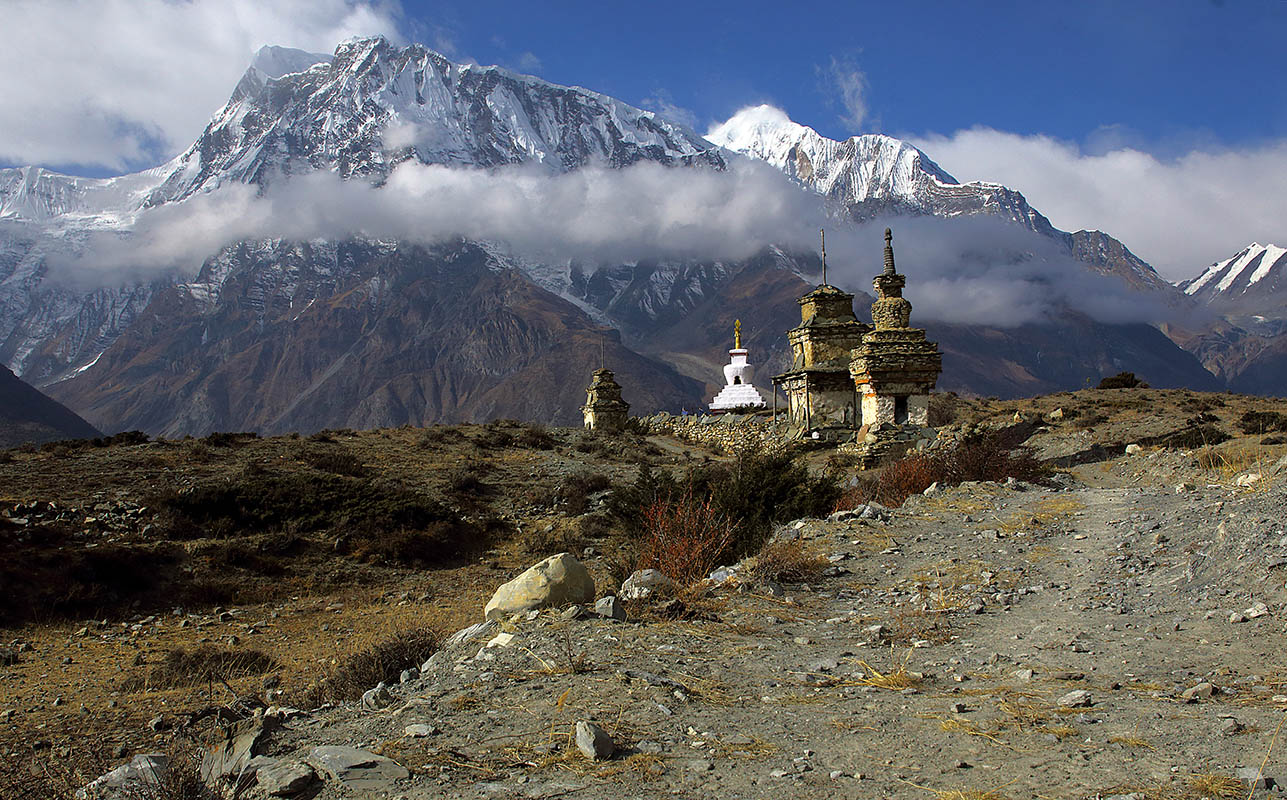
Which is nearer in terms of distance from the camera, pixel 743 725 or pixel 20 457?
pixel 743 725

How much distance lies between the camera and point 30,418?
115m

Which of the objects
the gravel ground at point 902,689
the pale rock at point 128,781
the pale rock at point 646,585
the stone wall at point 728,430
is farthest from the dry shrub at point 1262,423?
the pale rock at point 128,781

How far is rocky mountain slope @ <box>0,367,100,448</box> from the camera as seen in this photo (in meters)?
104

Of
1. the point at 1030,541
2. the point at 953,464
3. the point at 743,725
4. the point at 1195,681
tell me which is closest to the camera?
the point at 743,725

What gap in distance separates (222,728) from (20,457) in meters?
22.5

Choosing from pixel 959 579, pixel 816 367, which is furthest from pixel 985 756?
pixel 816 367

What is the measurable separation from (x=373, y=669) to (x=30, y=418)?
137284 mm

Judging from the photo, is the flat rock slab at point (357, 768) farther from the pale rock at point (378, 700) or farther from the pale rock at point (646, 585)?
the pale rock at point (646, 585)

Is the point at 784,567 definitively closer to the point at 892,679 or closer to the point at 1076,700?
the point at 892,679

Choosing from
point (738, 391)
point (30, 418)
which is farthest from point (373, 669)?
point (30, 418)

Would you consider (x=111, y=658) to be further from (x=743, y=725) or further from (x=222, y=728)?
(x=743, y=725)

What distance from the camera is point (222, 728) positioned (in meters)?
4.86

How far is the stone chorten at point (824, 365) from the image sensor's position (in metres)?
26.0

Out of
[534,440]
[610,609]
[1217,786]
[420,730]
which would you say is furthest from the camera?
[534,440]
